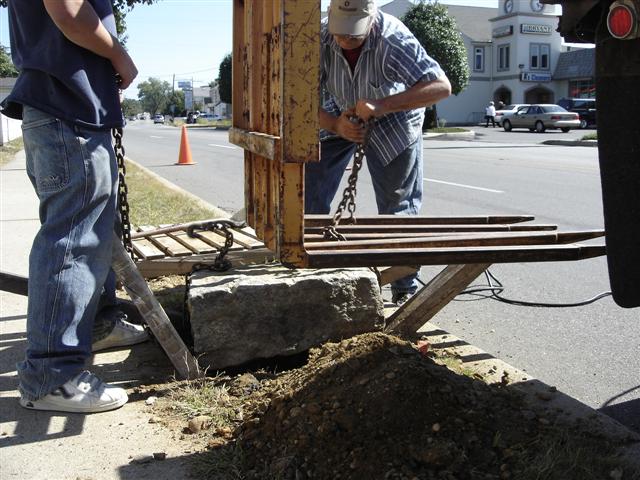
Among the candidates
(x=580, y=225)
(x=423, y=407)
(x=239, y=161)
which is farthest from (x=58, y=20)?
(x=239, y=161)

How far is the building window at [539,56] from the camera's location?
204 ft

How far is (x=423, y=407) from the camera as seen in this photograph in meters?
2.72

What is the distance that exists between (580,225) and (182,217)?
4268 mm

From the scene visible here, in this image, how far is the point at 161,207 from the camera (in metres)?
9.20

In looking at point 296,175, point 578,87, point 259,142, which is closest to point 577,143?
point 259,142

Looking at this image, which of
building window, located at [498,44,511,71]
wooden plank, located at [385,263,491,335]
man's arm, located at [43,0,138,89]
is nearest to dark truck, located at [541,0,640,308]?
wooden plank, located at [385,263,491,335]

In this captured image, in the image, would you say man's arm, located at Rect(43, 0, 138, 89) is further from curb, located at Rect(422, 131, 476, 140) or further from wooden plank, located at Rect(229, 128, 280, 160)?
curb, located at Rect(422, 131, 476, 140)

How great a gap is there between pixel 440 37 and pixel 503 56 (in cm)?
2527

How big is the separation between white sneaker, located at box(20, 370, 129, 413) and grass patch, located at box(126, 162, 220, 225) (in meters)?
4.70

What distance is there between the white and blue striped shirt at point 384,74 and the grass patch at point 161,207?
3.70 m

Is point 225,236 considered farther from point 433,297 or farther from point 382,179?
point 433,297

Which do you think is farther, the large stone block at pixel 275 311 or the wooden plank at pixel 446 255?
the large stone block at pixel 275 311

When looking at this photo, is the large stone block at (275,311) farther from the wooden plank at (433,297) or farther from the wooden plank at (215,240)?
the wooden plank at (215,240)

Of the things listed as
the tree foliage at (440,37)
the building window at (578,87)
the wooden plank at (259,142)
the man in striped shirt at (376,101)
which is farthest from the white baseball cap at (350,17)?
the building window at (578,87)
